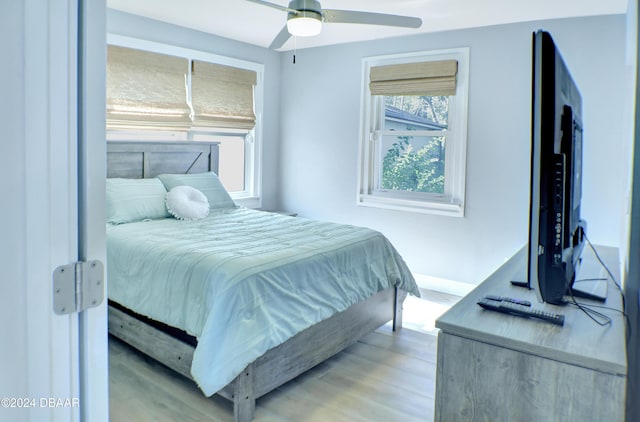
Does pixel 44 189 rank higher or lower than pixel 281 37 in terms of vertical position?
lower

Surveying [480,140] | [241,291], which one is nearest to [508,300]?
[241,291]

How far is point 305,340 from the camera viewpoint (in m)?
2.54

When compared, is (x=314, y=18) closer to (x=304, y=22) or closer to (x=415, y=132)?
(x=304, y=22)

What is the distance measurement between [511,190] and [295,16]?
2339mm

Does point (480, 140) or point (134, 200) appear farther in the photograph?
point (480, 140)

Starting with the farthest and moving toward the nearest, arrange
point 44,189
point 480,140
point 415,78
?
point 415,78 < point 480,140 < point 44,189

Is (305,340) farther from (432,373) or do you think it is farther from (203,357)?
(432,373)

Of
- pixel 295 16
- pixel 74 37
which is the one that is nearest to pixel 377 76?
pixel 295 16

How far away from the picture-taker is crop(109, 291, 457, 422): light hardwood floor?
2.31 m

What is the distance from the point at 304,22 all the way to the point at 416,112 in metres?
2.12

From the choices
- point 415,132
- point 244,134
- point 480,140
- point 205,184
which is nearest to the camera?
point 480,140

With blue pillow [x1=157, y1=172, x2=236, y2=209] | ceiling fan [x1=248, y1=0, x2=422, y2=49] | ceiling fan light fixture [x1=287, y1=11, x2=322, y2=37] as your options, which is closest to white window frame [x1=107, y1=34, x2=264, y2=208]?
blue pillow [x1=157, y1=172, x2=236, y2=209]

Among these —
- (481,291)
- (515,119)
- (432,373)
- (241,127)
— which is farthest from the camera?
(241,127)

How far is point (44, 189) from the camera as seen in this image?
33.5 inches
